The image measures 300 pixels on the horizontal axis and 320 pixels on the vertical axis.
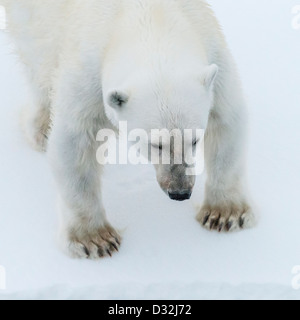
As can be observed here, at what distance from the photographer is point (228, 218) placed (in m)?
3.89

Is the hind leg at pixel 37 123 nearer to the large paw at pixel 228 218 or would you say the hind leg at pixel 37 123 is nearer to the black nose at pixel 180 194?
the large paw at pixel 228 218

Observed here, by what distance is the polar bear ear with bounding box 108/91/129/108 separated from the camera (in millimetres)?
3004

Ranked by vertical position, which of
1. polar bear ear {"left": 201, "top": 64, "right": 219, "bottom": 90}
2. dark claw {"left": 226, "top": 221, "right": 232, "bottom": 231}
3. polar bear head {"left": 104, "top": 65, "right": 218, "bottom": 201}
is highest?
polar bear ear {"left": 201, "top": 64, "right": 219, "bottom": 90}

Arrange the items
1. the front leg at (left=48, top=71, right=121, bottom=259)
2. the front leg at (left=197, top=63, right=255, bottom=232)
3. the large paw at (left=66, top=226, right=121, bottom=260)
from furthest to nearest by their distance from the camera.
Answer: the large paw at (left=66, top=226, right=121, bottom=260)
the front leg at (left=197, top=63, right=255, bottom=232)
the front leg at (left=48, top=71, right=121, bottom=259)

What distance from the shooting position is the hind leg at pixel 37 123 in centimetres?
446

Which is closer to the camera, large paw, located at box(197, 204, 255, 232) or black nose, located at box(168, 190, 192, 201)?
black nose, located at box(168, 190, 192, 201)

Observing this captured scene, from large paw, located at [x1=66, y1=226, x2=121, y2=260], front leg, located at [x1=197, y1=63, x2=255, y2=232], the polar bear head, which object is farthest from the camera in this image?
large paw, located at [x1=66, y1=226, x2=121, y2=260]

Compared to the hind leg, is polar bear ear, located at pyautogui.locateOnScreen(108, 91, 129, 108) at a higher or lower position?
lower

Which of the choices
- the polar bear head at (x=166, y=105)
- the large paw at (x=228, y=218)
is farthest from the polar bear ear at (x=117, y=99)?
the large paw at (x=228, y=218)

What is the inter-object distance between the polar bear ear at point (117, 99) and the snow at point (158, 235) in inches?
37.5

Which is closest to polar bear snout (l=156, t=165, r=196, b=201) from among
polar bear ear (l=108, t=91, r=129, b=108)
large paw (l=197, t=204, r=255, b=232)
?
polar bear ear (l=108, t=91, r=129, b=108)

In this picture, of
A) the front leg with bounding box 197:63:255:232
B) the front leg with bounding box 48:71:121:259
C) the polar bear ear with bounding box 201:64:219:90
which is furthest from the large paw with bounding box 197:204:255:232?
the polar bear ear with bounding box 201:64:219:90

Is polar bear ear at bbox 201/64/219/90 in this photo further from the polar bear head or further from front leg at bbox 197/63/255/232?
front leg at bbox 197/63/255/232
